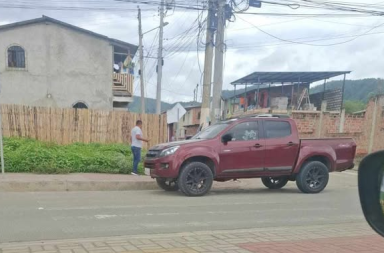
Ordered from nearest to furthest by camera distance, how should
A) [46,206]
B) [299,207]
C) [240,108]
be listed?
1. [46,206]
2. [299,207]
3. [240,108]

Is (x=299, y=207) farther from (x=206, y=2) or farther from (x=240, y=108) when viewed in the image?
(x=240, y=108)

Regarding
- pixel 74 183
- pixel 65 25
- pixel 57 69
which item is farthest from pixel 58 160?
pixel 65 25

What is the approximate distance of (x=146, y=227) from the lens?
6539 millimetres

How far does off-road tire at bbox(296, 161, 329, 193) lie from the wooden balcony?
18.1 metres

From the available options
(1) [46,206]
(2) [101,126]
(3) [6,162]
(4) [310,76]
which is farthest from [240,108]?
(1) [46,206]

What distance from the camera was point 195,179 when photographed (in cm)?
1017

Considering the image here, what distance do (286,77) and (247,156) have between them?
2310cm

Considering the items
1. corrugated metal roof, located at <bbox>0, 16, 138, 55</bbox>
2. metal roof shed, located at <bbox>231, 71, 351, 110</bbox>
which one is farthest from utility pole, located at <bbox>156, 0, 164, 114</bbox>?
metal roof shed, located at <bbox>231, 71, 351, 110</bbox>

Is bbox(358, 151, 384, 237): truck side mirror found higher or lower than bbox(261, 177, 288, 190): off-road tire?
higher

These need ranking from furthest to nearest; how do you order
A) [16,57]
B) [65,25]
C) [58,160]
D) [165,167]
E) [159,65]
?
[159,65]
[65,25]
[16,57]
[58,160]
[165,167]

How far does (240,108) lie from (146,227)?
110ft

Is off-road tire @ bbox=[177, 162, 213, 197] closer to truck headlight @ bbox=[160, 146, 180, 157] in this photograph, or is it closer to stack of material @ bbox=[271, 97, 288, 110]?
truck headlight @ bbox=[160, 146, 180, 157]

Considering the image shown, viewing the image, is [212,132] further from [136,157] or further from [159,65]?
[159,65]

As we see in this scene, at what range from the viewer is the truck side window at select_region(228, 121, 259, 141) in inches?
423
